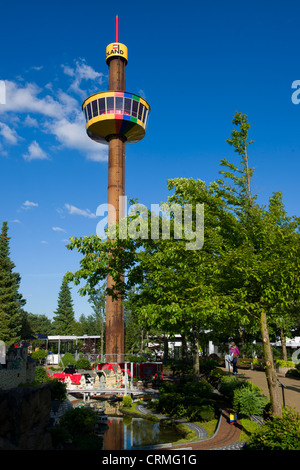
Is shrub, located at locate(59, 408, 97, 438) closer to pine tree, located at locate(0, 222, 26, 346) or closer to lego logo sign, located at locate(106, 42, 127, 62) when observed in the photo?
pine tree, located at locate(0, 222, 26, 346)

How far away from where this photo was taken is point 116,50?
50562mm

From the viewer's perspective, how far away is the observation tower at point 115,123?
4416cm

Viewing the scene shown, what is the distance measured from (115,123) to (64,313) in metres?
55.6

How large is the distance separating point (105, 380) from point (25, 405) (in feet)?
55.1

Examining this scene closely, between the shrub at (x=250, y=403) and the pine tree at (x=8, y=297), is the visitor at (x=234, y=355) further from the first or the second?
the pine tree at (x=8, y=297)

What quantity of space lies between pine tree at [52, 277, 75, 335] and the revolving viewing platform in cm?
4820

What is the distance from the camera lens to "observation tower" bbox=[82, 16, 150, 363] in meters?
44.2

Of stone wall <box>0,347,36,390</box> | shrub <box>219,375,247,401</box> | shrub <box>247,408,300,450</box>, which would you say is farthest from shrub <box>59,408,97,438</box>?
shrub <box>219,375,247,401</box>

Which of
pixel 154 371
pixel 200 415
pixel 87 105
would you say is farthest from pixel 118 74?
pixel 200 415

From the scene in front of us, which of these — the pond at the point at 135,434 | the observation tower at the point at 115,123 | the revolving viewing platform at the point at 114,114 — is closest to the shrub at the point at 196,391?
the pond at the point at 135,434

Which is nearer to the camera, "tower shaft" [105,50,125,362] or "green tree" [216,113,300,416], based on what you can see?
"green tree" [216,113,300,416]
